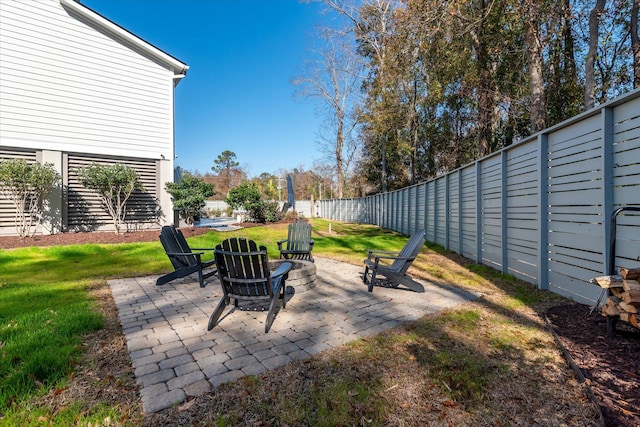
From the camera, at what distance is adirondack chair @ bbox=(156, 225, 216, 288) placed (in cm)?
545

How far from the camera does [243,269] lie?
3576 mm

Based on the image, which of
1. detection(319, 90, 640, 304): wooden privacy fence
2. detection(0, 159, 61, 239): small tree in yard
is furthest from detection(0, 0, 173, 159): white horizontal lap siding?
detection(319, 90, 640, 304): wooden privacy fence

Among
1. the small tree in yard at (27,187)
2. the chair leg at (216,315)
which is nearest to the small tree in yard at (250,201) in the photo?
the small tree in yard at (27,187)

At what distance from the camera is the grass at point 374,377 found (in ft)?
6.91

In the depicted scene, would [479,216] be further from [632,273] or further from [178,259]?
[178,259]

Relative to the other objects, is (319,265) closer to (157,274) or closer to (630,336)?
(157,274)

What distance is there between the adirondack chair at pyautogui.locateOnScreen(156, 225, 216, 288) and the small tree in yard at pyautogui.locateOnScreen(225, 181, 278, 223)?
438 inches

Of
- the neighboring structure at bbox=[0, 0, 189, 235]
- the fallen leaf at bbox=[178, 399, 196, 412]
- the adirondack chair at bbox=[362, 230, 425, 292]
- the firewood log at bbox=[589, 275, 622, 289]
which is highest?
the neighboring structure at bbox=[0, 0, 189, 235]

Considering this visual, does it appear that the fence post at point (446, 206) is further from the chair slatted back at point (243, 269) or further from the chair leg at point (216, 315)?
the chair leg at point (216, 315)

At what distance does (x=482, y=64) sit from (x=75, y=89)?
50.4ft

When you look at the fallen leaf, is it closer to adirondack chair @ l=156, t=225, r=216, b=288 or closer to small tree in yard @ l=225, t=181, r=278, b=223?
adirondack chair @ l=156, t=225, r=216, b=288

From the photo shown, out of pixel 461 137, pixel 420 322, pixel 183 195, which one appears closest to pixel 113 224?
pixel 183 195

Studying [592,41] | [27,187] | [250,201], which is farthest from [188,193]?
[592,41]

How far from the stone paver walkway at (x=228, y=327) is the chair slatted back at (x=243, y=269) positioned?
0.46m
